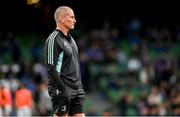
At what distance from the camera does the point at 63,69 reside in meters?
7.85

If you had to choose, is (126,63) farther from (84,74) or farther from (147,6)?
(147,6)

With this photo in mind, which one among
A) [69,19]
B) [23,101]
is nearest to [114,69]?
[23,101]

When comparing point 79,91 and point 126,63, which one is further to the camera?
point 126,63

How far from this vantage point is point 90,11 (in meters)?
23.2

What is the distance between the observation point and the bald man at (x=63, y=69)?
7723 millimetres

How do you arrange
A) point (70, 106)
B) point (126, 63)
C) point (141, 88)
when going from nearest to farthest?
point (70, 106)
point (141, 88)
point (126, 63)

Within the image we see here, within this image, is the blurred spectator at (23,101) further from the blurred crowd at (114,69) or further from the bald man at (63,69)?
the bald man at (63,69)

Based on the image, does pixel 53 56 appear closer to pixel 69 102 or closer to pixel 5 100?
pixel 69 102

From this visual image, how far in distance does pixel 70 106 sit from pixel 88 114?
33.7 ft

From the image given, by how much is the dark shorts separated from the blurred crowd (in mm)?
8162

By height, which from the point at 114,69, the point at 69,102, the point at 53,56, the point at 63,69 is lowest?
the point at 114,69

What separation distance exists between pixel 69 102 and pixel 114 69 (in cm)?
1237

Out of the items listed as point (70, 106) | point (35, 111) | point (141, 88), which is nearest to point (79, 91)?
point (70, 106)

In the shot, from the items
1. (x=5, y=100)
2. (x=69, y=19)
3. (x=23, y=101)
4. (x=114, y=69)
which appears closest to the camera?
(x=69, y=19)
